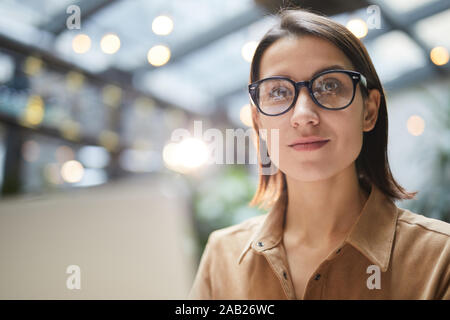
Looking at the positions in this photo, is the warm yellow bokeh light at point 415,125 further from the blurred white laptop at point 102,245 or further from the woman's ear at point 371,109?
the blurred white laptop at point 102,245

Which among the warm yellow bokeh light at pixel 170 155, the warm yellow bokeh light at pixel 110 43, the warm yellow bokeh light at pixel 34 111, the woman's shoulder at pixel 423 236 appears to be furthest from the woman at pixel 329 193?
the warm yellow bokeh light at pixel 34 111

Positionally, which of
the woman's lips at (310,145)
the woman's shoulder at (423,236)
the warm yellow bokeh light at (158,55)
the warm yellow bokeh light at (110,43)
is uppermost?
the warm yellow bokeh light at (110,43)

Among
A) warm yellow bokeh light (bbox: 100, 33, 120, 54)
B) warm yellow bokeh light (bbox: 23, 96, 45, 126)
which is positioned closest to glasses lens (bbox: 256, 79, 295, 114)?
warm yellow bokeh light (bbox: 100, 33, 120, 54)

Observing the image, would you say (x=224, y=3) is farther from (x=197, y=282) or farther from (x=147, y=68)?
(x=197, y=282)

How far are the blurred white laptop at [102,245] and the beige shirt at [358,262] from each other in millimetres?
159

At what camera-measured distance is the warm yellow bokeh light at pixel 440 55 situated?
4.68 ft

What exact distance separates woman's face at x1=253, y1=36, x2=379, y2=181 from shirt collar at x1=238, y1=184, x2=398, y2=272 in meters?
0.17

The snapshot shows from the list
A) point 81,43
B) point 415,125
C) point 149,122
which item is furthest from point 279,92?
point 81,43

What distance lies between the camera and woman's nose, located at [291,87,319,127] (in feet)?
3.95

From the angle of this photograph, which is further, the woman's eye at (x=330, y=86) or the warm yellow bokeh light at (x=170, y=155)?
the warm yellow bokeh light at (x=170, y=155)

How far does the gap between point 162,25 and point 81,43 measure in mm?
402
